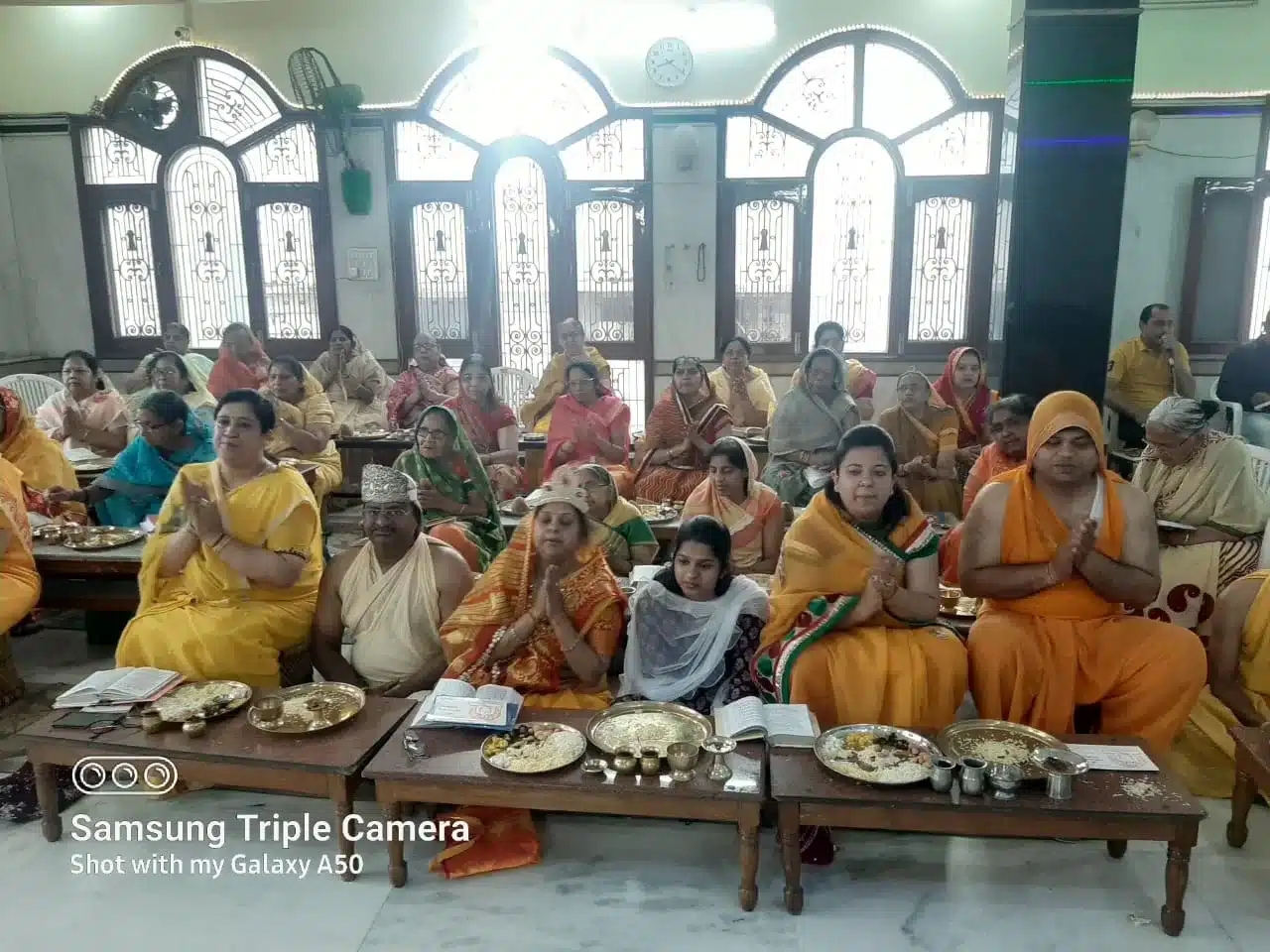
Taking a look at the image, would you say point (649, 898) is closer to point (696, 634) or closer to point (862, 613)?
point (696, 634)

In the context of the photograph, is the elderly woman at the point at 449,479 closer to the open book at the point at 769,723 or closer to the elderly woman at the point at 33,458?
the elderly woman at the point at 33,458

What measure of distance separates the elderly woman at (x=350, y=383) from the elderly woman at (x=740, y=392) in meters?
2.78

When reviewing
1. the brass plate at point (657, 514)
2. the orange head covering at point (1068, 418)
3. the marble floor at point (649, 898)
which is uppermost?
the orange head covering at point (1068, 418)

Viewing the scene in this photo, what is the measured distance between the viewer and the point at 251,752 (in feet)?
8.39

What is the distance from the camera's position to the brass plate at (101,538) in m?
4.14

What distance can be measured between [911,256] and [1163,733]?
604 cm

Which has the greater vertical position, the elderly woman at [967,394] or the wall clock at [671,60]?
the wall clock at [671,60]

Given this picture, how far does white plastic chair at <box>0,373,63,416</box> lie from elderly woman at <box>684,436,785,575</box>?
283 inches

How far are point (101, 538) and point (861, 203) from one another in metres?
6.57

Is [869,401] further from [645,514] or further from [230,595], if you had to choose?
[230,595]

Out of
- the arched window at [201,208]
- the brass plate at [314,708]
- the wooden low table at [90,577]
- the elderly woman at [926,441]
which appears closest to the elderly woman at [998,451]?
the elderly woman at [926,441]

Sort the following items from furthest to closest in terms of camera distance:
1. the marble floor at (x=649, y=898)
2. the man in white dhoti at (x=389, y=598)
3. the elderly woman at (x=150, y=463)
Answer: the elderly woman at (x=150, y=463)
the man in white dhoti at (x=389, y=598)
the marble floor at (x=649, y=898)

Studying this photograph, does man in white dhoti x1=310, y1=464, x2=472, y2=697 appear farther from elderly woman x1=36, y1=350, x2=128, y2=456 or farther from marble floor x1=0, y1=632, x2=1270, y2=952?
elderly woman x1=36, y1=350, x2=128, y2=456

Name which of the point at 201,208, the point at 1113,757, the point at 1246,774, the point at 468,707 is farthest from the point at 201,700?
the point at 201,208
